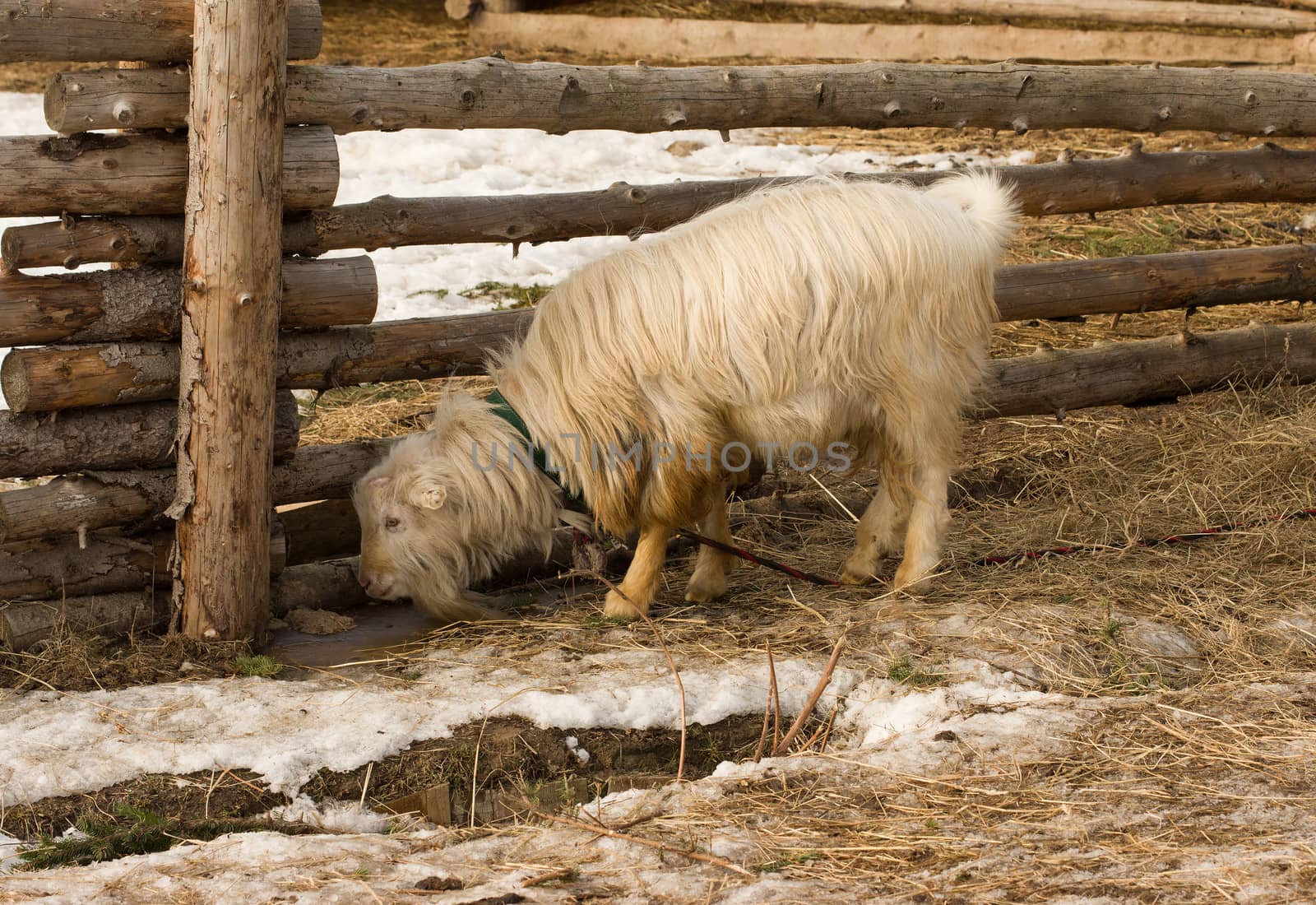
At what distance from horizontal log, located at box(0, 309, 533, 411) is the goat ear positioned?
1.69 ft

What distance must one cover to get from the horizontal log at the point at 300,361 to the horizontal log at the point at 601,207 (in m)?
0.30

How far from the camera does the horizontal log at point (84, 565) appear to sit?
439cm

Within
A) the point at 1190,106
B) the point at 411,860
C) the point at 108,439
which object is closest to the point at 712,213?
the point at 108,439

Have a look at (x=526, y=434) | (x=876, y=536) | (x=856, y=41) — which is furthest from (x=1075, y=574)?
(x=856, y=41)

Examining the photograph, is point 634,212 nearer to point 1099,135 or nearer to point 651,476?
point 651,476

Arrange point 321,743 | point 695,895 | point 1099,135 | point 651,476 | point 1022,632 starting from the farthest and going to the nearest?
point 1099,135 < point 651,476 < point 1022,632 < point 321,743 < point 695,895

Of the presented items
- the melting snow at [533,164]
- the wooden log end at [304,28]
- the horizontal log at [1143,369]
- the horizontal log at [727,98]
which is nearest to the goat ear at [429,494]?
the horizontal log at [727,98]

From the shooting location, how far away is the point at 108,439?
437 centimetres

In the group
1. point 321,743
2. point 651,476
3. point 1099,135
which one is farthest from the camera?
point 1099,135

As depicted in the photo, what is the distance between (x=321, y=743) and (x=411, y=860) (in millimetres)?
704

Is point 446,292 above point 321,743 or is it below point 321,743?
above

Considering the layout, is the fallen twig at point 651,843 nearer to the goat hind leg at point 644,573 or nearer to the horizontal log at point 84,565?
the goat hind leg at point 644,573

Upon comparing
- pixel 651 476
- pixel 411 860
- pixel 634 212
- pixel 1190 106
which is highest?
pixel 1190 106

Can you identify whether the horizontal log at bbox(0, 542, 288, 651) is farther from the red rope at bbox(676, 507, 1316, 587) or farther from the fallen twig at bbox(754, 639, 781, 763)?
the fallen twig at bbox(754, 639, 781, 763)
